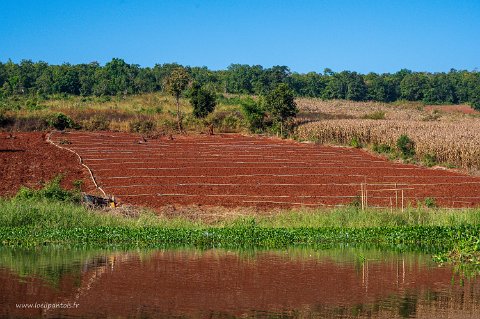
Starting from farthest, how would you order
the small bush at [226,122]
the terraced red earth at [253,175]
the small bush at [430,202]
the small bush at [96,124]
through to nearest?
1. the small bush at [226,122]
2. the small bush at [96,124]
3. the terraced red earth at [253,175]
4. the small bush at [430,202]

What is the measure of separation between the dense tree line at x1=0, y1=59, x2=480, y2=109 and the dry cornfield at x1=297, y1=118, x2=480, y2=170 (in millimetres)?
32485

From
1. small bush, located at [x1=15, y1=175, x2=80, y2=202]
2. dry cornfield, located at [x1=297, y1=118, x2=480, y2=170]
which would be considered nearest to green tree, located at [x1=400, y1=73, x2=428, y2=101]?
dry cornfield, located at [x1=297, y1=118, x2=480, y2=170]

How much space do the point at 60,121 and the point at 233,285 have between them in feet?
120

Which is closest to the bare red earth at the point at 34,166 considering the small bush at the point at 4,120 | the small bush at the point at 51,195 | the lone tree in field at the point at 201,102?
the small bush at the point at 51,195

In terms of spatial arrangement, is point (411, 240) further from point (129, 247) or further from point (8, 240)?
point (8, 240)

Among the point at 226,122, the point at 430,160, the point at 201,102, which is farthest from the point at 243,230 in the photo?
the point at 226,122

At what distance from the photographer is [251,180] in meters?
31.1

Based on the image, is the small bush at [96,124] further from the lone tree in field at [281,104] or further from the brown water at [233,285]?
the brown water at [233,285]

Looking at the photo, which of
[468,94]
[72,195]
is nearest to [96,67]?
[468,94]

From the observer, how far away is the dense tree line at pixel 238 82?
257 ft

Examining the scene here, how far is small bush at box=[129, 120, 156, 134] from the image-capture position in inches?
1920

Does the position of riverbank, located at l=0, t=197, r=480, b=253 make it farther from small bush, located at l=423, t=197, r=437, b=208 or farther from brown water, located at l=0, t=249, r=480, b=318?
small bush, located at l=423, t=197, r=437, b=208

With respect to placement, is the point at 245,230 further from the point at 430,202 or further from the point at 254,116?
the point at 254,116

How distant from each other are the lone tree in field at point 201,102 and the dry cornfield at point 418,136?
22.2 feet
